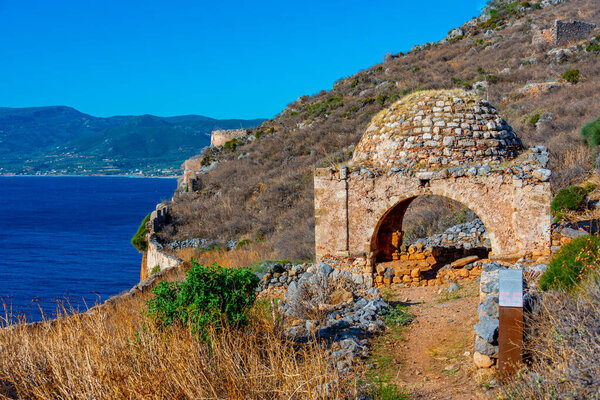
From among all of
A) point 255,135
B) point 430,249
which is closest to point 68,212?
point 255,135

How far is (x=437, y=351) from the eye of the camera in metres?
6.64

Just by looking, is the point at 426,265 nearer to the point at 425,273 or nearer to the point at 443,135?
the point at 425,273

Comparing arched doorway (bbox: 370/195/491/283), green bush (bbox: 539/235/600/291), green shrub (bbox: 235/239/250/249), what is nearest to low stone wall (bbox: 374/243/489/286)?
arched doorway (bbox: 370/195/491/283)

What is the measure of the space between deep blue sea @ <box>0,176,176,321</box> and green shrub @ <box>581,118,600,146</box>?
14.4 meters

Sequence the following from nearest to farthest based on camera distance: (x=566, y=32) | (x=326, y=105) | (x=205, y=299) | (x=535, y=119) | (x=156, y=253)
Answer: (x=205, y=299) < (x=535, y=119) < (x=156, y=253) < (x=566, y=32) < (x=326, y=105)

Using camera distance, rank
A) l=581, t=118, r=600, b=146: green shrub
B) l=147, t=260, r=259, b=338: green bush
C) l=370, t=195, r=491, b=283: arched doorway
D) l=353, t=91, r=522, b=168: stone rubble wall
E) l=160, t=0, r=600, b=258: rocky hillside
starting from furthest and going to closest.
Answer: l=160, t=0, r=600, b=258: rocky hillside → l=581, t=118, r=600, b=146: green shrub → l=370, t=195, r=491, b=283: arched doorway → l=353, t=91, r=522, b=168: stone rubble wall → l=147, t=260, r=259, b=338: green bush

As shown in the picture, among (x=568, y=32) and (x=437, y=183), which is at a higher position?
(x=568, y=32)

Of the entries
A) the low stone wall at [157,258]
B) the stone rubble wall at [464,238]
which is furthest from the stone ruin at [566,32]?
the low stone wall at [157,258]

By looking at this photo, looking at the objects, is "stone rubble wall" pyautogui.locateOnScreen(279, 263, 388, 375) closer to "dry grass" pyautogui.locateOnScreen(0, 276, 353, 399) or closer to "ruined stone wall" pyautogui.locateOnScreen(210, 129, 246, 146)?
"dry grass" pyautogui.locateOnScreen(0, 276, 353, 399)

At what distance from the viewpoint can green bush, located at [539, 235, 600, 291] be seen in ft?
19.7

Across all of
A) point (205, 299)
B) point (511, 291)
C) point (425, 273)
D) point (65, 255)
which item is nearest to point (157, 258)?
point (425, 273)

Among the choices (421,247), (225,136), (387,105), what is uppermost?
(387,105)

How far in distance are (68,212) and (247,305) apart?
80.0 meters

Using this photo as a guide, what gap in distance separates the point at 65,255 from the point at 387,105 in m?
27.7
